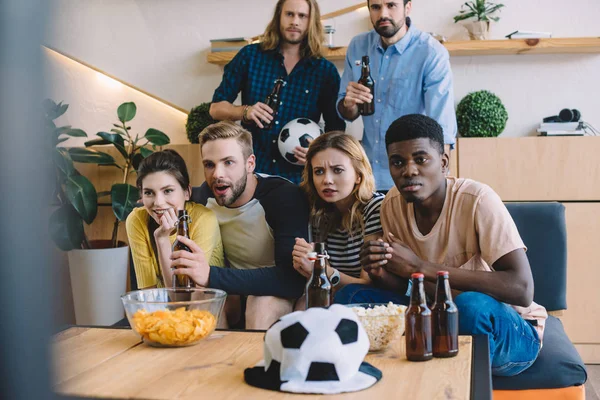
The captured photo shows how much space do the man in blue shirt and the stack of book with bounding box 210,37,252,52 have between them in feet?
3.98

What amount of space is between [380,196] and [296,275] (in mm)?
411

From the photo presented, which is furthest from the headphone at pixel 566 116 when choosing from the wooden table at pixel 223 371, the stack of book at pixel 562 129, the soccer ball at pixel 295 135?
the wooden table at pixel 223 371

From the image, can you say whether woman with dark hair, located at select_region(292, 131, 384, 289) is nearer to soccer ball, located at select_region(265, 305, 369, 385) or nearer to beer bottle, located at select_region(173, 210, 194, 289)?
beer bottle, located at select_region(173, 210, 194, 289)

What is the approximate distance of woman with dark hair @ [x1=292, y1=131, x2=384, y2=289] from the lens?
2.30 m

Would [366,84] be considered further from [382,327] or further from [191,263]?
[382,327]

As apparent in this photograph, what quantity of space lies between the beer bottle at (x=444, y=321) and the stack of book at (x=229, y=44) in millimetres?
2926

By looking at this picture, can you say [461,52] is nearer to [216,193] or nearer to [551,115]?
[551,115]

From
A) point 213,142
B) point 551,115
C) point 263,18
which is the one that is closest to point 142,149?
point 263,18

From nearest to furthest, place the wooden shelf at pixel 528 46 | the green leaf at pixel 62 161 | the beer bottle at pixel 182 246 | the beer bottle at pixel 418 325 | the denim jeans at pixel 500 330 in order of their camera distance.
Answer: the green leaf at pixel 62 161 < the beer bottle at pixel 418 325 < the denim jeans at pixel 500 330 < the beer bottle at pixel 182 246 < the wooden shelf at pixel 528 46

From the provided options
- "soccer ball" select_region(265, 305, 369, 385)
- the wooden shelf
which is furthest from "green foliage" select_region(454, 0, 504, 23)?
"soccer ball" select_region(265, 305, 369, 385)

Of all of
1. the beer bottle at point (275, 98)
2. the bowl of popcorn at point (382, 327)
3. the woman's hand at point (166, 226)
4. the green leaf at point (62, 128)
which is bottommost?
the bowl of popcorn at point (382, 327)

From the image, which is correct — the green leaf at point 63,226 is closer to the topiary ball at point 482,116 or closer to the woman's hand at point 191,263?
the woman's hand at point 191,263

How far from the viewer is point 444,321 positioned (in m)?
1.32

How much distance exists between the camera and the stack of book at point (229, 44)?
3988 millimetres
